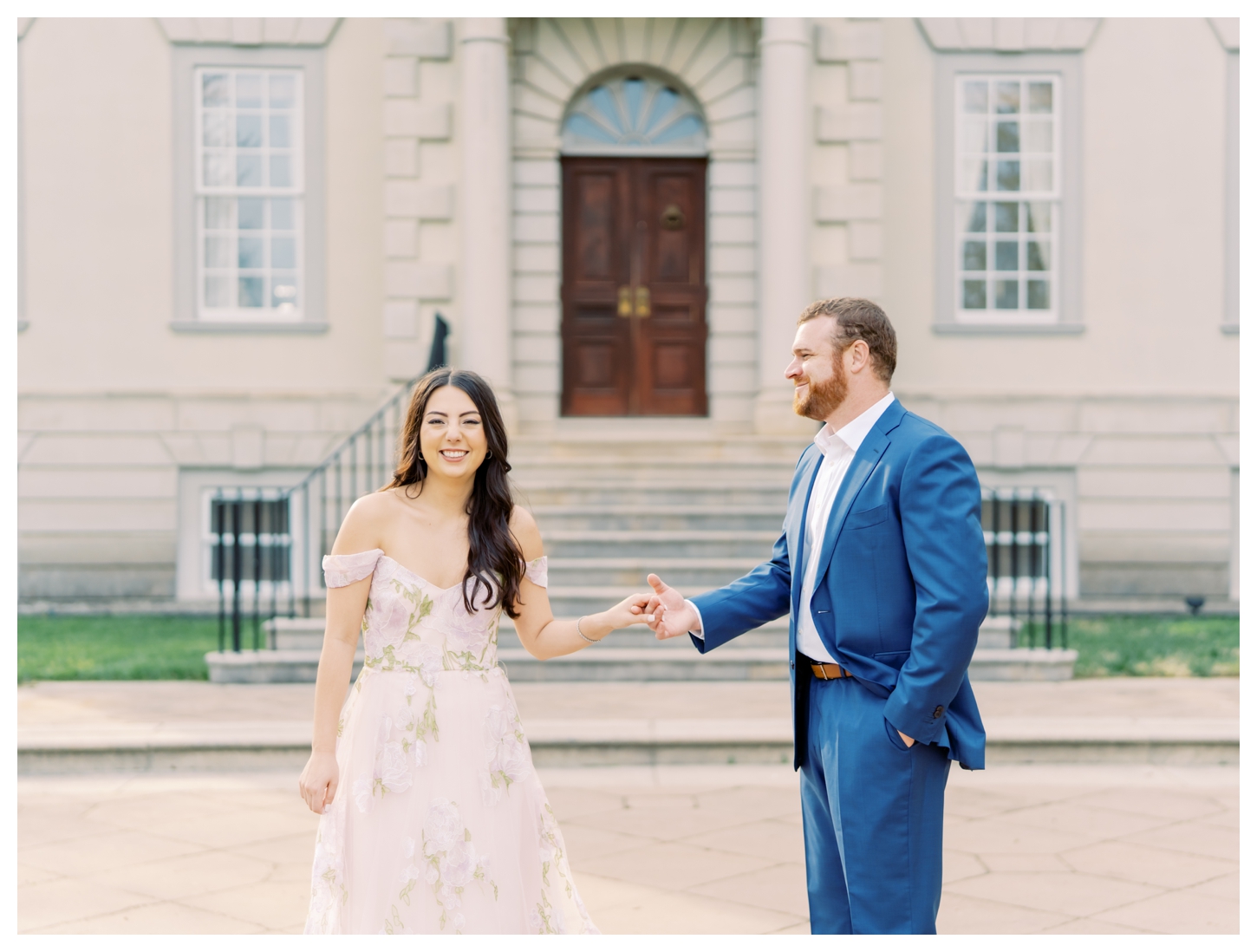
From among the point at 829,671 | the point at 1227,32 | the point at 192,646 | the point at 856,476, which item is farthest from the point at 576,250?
the point at 829,671

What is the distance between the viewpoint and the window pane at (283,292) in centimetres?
1257

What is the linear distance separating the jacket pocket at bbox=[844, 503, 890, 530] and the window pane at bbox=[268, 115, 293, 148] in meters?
10.6

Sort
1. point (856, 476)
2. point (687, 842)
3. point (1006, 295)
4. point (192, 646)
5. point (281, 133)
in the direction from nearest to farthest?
point (856, 476) → point (687, 842) → point (192, 646) → point (281, 133) → point (1006, 295)

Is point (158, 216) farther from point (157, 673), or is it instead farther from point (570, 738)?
point (570, 738)

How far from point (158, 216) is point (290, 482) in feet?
9.24

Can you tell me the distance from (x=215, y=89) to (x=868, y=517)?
35.9ft

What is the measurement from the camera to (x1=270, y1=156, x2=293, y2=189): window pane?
1255cm

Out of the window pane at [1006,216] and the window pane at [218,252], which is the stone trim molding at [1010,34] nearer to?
the window pane at [1006,216]

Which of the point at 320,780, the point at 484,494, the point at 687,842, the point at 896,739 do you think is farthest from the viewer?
the point at 687,842

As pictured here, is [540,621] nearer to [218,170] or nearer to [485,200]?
[485,200]

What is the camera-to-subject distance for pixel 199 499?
12.3m

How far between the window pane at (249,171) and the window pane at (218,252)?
0.58m

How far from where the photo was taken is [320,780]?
Answer: 3.29 meters

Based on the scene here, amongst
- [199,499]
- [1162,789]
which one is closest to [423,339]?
[199,499]
